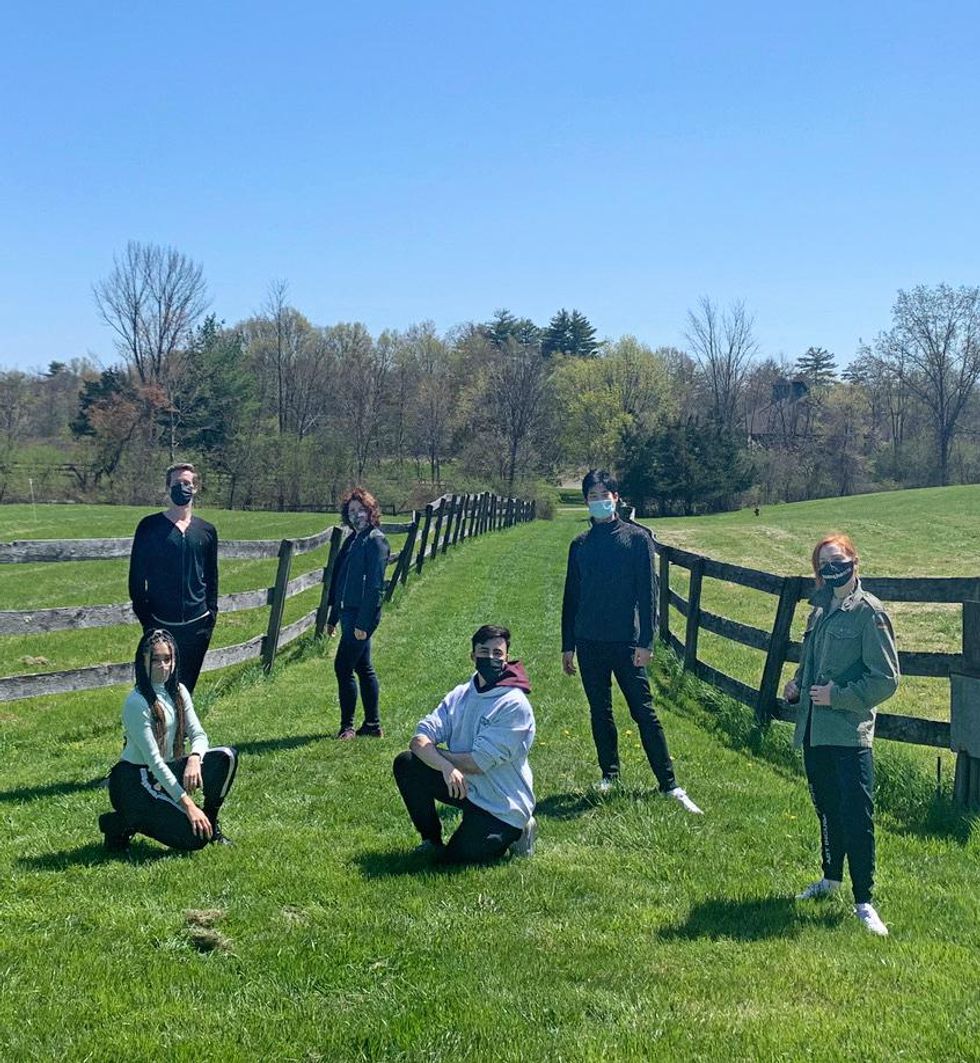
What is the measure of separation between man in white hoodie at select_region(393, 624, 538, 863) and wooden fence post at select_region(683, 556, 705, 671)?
527 cm

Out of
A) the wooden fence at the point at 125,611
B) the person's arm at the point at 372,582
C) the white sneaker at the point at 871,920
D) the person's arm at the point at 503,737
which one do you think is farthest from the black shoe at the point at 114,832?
the white sneaker at the point at 871,920

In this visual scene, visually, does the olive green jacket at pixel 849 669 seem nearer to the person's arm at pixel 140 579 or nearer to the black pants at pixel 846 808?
the black pants at pixel 846 808

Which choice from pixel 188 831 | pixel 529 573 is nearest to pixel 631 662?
pixel 188 831

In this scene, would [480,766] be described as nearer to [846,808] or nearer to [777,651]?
[846,808]

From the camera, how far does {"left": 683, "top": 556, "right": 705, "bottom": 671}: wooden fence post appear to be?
10.6 metres

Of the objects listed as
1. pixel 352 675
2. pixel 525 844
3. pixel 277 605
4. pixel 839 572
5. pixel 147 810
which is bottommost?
pixel 525 844

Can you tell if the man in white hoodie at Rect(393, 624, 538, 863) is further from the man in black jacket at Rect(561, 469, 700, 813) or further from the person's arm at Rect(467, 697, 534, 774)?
the man in black jacket at Rect(561, 469, 700, 813)

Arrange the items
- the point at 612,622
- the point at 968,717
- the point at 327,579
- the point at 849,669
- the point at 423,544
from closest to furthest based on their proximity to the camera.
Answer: the point at 849,669 → the point at 968,717 → the point at 612,622 → the point at 327,579 → the point at 423,544

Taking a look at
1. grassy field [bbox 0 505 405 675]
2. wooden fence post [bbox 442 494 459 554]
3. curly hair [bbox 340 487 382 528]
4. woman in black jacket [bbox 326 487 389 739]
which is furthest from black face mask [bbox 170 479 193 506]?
wooden fence post [bbox 442 494 459 554]

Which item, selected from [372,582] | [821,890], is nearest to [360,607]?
[372,582]

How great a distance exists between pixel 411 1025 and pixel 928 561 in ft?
99.5

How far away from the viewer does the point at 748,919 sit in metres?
4.82

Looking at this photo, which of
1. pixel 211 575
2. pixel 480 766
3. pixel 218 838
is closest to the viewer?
pixel 480 766

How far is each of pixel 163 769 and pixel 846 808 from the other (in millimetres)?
3459
